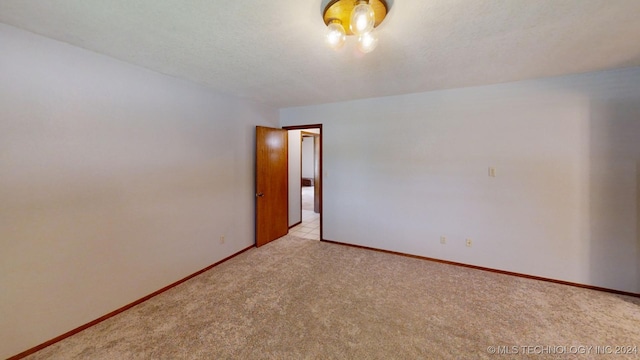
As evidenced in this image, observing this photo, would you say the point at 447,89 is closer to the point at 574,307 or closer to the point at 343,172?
the point at 343,172

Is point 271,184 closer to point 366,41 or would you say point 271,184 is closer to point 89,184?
point 89,184

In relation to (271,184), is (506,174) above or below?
above

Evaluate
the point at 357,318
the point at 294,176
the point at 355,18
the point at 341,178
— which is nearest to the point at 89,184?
the point at 355,18

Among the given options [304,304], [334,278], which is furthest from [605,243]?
[304,304]

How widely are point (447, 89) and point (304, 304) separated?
331 cm

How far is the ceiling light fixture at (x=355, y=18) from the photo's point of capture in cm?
123

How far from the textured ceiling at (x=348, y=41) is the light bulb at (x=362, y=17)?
314mm

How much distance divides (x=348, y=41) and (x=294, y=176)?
3.45 metres

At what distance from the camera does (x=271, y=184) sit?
4023 millimetres

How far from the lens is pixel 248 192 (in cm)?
372

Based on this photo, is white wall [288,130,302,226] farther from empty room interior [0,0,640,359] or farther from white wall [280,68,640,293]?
white wall [280,68,640,293]

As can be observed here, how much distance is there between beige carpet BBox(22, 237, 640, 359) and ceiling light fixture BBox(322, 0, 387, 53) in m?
2.26

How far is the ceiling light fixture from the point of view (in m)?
1.23

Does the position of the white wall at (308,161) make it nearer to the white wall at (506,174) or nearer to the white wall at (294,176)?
the white wall at (294,176)
